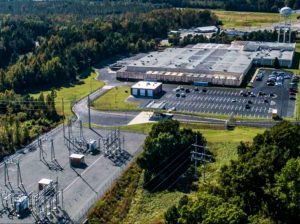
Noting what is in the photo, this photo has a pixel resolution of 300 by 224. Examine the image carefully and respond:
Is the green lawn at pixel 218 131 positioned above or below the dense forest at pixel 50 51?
below

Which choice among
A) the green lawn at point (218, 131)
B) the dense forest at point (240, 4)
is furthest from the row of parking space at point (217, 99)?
the dense forest at point (240, 4)

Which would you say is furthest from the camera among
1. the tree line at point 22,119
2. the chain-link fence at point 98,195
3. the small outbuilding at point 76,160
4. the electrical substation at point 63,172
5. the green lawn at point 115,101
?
the green lawn at point 115,101

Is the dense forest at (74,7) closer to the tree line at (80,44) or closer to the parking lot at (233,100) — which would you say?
the tree line at (80,44)

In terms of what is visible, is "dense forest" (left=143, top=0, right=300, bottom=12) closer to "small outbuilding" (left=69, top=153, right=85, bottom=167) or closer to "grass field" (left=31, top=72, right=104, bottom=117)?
"grass field" (left=31, top=72, right=104, bottom=117)

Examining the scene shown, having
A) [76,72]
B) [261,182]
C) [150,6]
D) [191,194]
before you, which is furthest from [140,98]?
[150,6]

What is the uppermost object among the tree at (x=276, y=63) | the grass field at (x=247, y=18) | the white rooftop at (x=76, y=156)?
the grass field at (x=247, y=18)

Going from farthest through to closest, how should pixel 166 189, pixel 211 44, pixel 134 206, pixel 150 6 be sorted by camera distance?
pixel 150 6
pixel 211 44
pixel 166 189
pixel 134 206

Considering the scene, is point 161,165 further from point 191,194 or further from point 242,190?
point 242,190
